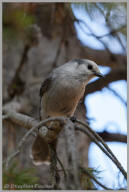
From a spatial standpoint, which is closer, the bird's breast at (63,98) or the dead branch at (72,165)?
the dead branch at (72,165)

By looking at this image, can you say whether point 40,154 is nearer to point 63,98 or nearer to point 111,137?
point 63,98

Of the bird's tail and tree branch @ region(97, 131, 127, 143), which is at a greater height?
tree branch @ region(97, 131, 127, 143)

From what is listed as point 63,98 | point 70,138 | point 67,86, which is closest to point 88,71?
point 67,86

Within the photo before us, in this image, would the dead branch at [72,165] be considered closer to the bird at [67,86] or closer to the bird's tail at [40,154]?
the bird at [67,86]

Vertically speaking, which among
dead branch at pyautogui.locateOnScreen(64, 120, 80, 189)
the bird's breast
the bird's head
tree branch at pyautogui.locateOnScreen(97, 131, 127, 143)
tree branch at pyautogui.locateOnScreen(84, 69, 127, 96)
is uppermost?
tree branch at pyautogui.locateOnScreen(84, 69, 127, 96)

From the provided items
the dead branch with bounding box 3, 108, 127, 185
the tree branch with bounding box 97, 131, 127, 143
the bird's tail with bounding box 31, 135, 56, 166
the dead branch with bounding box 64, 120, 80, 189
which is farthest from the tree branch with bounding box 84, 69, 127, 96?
the dead branch with bounding box 64, 120, 80, 189

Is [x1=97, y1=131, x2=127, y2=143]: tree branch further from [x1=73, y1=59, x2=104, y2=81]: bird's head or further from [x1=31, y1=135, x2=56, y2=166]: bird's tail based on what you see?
[x1=73, y1=59, x2=104, y2=81]: bird's head

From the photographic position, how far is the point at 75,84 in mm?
3086

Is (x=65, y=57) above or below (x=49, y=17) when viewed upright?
below

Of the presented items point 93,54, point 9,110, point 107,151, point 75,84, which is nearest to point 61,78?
point 75,84

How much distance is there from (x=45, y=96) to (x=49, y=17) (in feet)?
7.11

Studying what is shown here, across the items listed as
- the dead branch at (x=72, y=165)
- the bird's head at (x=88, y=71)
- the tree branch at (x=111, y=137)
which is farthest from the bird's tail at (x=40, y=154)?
the dead branch at (x=72, y=165)

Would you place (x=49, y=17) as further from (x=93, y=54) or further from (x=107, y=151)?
(x=107, y=151)

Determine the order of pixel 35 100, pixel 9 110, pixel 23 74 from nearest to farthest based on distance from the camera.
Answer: pixel 9 110
pixel 35 100
pixel 23 74
